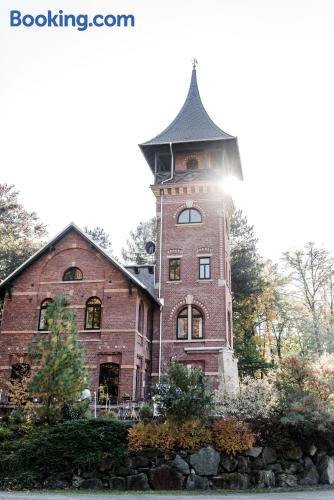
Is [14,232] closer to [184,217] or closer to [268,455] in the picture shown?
[184,217]

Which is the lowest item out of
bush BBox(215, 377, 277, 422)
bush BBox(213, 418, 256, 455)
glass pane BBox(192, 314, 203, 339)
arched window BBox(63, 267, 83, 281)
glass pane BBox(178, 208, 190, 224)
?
bush BBox(213, 418, 256, 455)

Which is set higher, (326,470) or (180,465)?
(180,465)

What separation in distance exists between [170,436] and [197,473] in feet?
4.12

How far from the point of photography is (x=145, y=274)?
29828 millimetres

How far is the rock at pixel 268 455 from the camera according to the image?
15.8 metres

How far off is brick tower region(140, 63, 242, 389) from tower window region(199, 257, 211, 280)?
0.04 metres

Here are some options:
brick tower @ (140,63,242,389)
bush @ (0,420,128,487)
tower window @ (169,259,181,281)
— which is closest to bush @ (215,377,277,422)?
bush @ (0,420,128,487)

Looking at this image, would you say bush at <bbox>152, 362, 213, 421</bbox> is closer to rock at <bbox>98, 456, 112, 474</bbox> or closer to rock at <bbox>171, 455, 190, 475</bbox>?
rock at <bbox>171, 455, 190, 475</bbox>

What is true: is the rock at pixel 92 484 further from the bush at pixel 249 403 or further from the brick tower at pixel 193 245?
the brick tower at pixel 193 245

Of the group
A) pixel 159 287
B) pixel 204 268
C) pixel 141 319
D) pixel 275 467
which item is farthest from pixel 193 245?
pixel 275 467

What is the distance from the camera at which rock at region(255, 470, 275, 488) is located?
15172 mm

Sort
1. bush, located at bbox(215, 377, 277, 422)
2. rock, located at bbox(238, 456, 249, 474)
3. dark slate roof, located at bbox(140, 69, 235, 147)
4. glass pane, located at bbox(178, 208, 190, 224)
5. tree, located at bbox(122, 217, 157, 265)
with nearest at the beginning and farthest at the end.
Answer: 1. rock, located at bbox(238, 456, 249, 474)
2. bush, located at bbox(215, 377, 277, 422)
3. glass pane, located at bbox(178, 208, 190, 224)
4. dark slate roof, located at bbox(140, 69, 235, 147)
5. tree, located at bbox(122, 217, 157, 265)

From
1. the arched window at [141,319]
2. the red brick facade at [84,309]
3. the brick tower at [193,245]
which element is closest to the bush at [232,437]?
the red brick facade at [84,309]

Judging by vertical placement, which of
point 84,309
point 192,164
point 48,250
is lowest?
point 84,309
